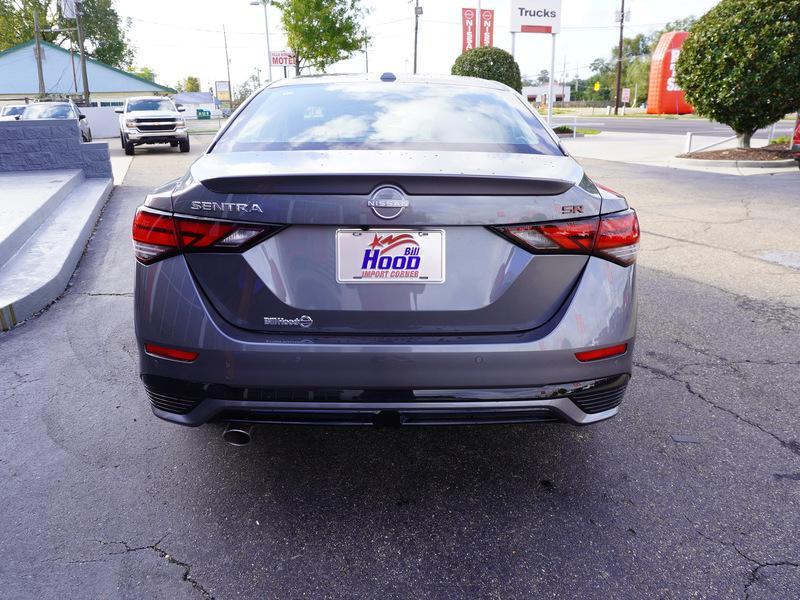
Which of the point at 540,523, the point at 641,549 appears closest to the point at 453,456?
the point at 540,523

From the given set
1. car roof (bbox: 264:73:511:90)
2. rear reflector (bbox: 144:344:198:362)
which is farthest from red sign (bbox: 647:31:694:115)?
rear reflector (bbox: 144:344:198:362)

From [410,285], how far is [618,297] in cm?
78

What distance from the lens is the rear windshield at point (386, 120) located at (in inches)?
103

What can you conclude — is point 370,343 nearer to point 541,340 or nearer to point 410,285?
point 410,285

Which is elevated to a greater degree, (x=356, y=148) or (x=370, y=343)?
(x=356, y=148)

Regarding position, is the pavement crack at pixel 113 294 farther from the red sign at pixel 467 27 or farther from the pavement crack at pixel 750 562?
the red sign at pixel 467 27

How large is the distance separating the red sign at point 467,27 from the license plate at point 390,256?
107ft

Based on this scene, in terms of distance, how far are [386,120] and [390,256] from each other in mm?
974

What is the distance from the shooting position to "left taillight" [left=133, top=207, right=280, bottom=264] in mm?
2180

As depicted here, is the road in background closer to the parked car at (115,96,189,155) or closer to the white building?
the parked car at (115,96,189,155)

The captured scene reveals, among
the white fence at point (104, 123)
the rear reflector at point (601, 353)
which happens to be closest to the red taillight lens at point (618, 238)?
the rear reflector at point (601, 353)

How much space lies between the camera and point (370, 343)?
2195 millimetres

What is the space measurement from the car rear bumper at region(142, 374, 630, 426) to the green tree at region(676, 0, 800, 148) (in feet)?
46.6

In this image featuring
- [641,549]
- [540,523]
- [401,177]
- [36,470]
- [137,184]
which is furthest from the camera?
[137,184]
